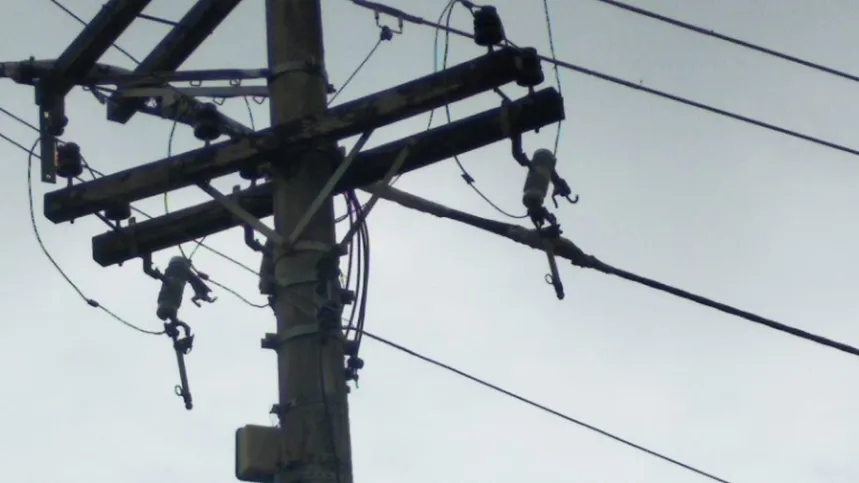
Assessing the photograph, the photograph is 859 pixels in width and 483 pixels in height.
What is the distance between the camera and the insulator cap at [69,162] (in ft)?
31.4

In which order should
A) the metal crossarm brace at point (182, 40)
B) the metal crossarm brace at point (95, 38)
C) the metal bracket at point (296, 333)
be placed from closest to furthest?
the metal bracket at point (296, 333)
the metal crossarm brace at point (95, 38)
the metal crossarm brace at point (182, 40)

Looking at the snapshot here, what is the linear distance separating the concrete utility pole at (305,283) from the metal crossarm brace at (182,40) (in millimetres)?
528

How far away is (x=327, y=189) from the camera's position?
8695mm

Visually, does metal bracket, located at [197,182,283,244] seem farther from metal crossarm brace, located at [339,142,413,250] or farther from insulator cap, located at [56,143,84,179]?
insulator cap, located at [56,143,84,179]

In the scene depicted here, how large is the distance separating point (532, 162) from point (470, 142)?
0.41 meters

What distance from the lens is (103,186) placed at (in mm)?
9219

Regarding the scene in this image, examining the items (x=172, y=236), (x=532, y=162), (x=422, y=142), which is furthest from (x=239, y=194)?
(x=532, y=162)

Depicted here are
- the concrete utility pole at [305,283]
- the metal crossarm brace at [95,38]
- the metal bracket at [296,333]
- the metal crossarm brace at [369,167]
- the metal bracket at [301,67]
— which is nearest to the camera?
the concrete utility pole at [305,283]

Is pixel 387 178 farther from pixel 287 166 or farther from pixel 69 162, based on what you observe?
pixel 69 162

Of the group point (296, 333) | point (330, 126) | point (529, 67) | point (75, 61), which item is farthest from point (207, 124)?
point (529, 67)

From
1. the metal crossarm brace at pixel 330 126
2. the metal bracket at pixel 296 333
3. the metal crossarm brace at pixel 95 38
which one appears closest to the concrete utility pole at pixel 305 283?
the metal bracket at pixel 296 333

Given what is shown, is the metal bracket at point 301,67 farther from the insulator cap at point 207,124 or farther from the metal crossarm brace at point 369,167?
the metal crossarm brace at point 369,167

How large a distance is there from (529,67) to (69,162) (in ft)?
9.68

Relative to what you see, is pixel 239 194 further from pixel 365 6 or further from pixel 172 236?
pixel 365 6
